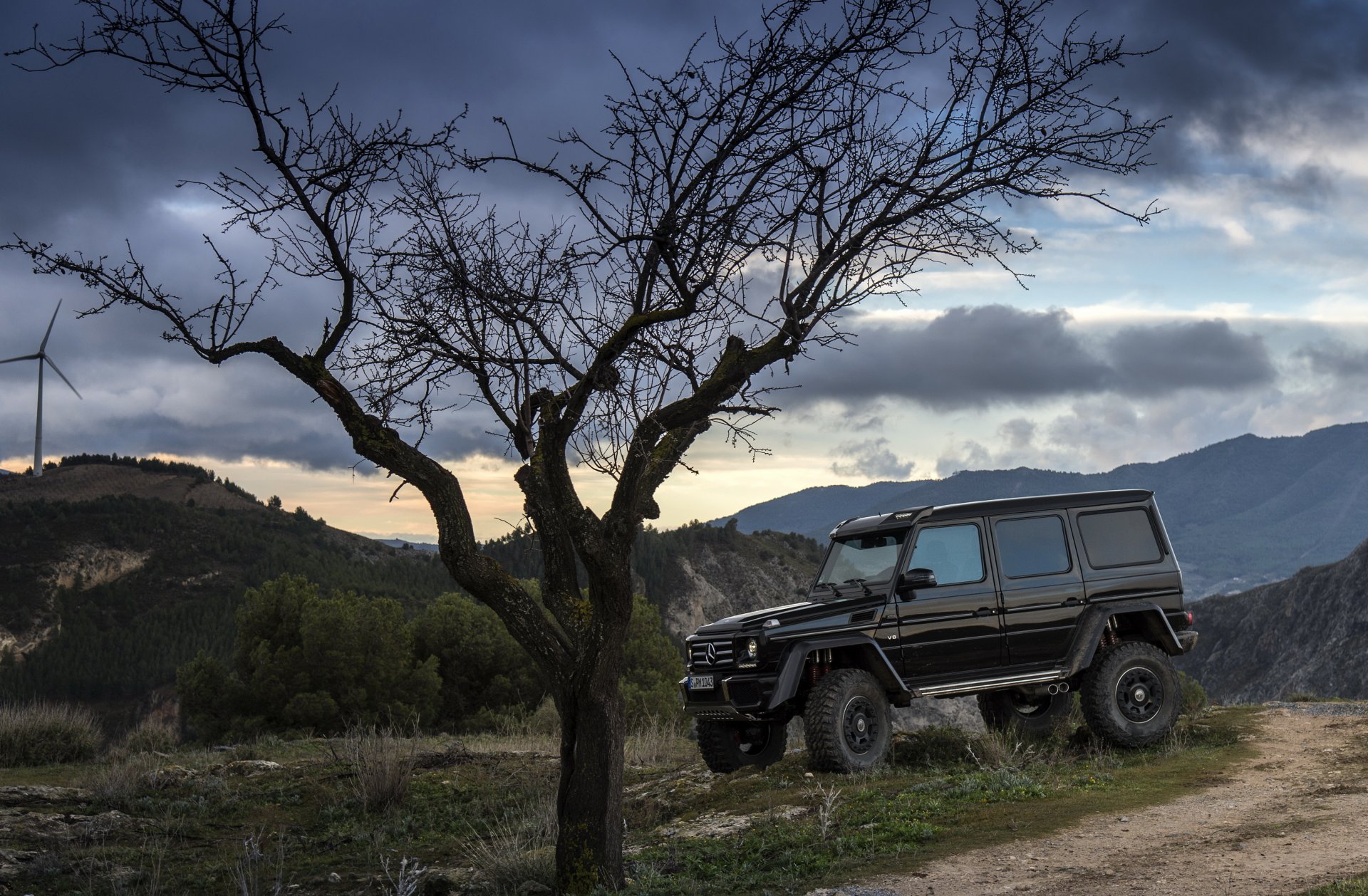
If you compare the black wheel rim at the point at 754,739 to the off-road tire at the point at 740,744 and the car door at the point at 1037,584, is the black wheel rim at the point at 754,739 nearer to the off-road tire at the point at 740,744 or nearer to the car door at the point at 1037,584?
the off-road tire at the point at 740,744

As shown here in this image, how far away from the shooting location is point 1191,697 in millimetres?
20875

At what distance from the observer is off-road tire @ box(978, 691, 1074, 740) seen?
13.0m

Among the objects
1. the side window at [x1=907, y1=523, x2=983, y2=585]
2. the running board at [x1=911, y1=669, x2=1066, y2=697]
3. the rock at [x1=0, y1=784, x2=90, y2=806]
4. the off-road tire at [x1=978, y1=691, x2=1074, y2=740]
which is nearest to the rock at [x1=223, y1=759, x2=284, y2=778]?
the rock at [x1=0, y1=784, x2=90, y2=806]

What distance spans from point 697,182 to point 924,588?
16.1 feet

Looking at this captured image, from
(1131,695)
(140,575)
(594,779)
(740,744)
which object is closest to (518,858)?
(594,779)

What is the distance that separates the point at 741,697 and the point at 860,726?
46.8 inches

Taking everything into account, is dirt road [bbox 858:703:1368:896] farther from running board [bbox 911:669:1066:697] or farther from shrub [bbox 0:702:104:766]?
shrub [bbox 0:702:104:766]

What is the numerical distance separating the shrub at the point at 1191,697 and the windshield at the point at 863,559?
10.5 feet

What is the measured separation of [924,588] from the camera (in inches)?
441

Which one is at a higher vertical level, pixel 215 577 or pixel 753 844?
pixel 215 577

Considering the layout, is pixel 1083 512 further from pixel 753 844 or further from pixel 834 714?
pixel 753 844

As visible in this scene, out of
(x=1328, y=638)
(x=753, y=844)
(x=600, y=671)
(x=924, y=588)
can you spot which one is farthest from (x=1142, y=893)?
(x=1328, y=638)

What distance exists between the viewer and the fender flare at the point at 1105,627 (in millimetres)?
11508

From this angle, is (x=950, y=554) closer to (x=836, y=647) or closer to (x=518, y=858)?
(x=836, y=647)
